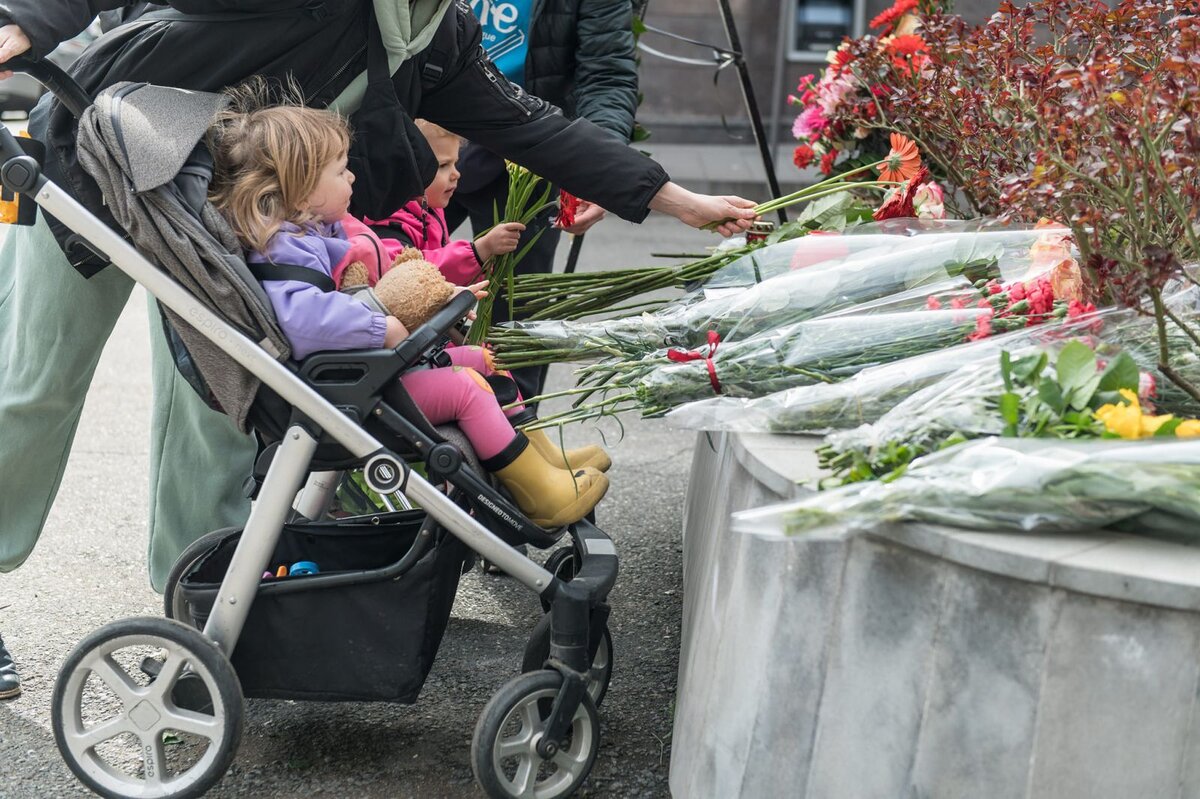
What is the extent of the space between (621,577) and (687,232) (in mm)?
5297

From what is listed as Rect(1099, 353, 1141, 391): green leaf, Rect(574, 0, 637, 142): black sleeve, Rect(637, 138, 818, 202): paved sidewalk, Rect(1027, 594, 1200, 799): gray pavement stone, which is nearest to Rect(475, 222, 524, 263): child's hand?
Rect(574, 0, 637, 142): black sleeve

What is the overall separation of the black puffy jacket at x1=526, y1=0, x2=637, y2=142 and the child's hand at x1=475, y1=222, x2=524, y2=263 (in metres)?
0.66

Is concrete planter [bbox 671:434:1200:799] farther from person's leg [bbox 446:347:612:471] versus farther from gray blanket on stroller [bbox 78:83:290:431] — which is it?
gray blanket on stroller [bbox 78:83:290:431]

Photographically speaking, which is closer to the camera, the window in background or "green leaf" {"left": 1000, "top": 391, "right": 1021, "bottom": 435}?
"green leaf" {"left": 1000, "top": 391, "right": 1021, "bottom": 435}

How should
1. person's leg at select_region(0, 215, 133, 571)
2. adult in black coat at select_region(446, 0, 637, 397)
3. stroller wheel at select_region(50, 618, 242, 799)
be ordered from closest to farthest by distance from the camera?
1. stroller wheel at select_region(50, 618, 242, 799)
2. person's leg at select_region(0, 215, 133, 571)
3. adult in black coat at select_region(446, 0, 637, 397)

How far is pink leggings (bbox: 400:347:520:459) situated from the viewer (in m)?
2.55

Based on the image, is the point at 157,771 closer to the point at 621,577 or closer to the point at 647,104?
the point at 621,577

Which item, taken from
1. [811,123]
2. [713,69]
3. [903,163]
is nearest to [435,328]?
[903,163]

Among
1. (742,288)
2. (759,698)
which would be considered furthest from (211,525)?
(759,698)

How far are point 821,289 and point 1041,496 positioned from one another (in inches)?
34.4

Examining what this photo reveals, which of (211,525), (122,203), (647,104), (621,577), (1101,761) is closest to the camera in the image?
(1101,761)

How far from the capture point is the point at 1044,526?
6.19 feet

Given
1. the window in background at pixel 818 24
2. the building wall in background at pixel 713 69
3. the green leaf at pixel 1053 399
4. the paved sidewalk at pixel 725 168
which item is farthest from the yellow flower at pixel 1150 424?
the window in background at pixel 818 24

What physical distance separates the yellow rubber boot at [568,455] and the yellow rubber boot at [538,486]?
0.06 metres
